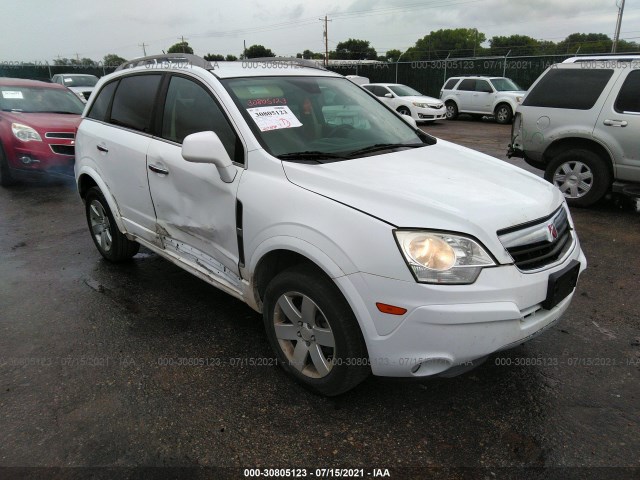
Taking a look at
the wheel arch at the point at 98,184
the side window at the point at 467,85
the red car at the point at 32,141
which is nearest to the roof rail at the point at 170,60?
the wheel arch at the point at 98,184

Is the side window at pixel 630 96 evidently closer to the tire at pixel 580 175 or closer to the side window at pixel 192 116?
the tire at pixel 580 175

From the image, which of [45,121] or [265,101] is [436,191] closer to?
[265,101]

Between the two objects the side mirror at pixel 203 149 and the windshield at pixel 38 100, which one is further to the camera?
the windshield at pixel 38 100

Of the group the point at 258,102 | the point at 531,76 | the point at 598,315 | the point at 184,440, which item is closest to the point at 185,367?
the point at 184,440

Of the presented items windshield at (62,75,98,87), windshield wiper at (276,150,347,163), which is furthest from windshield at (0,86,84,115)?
windshield at (62,75,98,87)

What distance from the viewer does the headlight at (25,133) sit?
7301 mm

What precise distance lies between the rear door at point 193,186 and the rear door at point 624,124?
4901 mm

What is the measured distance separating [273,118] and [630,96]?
4814 mm

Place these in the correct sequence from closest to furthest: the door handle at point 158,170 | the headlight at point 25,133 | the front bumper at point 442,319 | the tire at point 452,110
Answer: the front bumper at point 442,319, the door handle at point 158,170, the headlight at point 25,133, the tire at point 452,110

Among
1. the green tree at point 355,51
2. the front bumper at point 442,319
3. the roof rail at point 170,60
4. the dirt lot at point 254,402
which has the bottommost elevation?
the dirt lot at point 254,402

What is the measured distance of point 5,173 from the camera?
7766 mm

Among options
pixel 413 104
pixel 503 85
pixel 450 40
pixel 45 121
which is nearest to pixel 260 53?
pixel 413 104

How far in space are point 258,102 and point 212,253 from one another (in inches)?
39.9

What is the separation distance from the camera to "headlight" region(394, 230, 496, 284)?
2.13 metres
